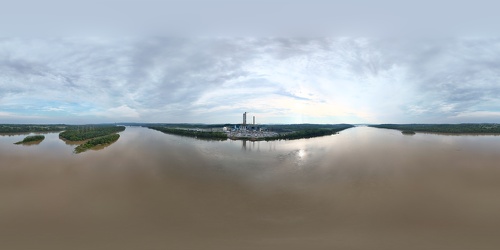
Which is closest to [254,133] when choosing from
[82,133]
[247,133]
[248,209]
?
[247,133]

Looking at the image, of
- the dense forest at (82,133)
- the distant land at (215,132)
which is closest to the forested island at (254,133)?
the distant land at (215,132)

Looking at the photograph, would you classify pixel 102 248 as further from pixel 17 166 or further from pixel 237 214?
pixel 17 166

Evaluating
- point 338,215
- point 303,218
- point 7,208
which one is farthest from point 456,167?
point 7,208

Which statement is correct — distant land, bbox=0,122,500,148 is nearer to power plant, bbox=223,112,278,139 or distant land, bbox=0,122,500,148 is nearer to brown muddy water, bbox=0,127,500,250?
power plant, bbox=223,112,278,139

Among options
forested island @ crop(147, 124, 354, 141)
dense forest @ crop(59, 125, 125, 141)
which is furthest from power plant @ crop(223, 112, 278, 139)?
dense forest @ crop(59, 125, 125, 141)

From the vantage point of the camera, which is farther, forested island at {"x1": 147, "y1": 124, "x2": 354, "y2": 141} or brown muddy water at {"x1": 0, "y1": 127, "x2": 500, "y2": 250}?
forested island at {"x1": 147, "y1": 124, "x2": 354, "y2": 141}

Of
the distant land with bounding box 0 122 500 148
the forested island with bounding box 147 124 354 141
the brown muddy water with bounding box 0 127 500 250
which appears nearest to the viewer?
the brown muddy water with bounding box 0 127 500 250

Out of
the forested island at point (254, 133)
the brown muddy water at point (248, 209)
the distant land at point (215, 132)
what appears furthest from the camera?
the forested island at point (254, 133)

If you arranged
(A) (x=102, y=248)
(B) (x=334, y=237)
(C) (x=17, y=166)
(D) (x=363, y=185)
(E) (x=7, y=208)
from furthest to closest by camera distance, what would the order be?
1. (C) (x=17, y=166)
2. (D) (x=363, y=185)
3. (E) (x=7, y=208)
4. (B) (x=334, y=237)
5. (A) (x=102, y=248)

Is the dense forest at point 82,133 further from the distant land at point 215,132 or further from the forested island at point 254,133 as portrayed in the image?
the forested island at point 254,133

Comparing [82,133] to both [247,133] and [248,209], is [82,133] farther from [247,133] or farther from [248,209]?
[248,209]

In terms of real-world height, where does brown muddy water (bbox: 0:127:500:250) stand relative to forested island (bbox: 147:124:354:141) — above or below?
below
